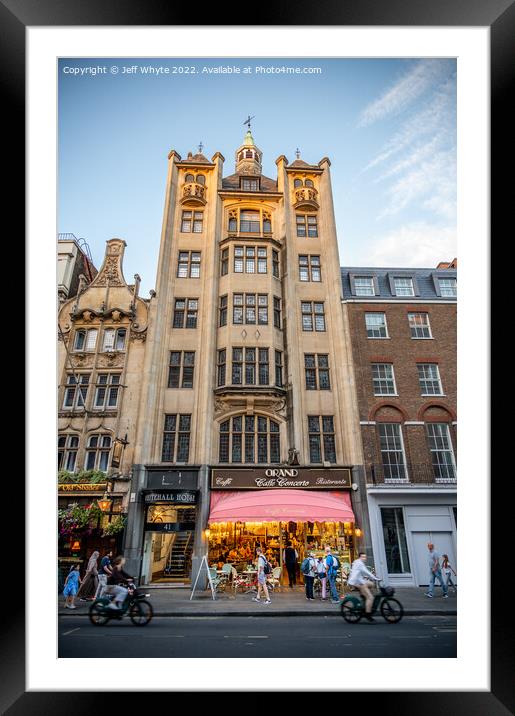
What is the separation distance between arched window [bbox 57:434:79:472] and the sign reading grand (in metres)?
4.70

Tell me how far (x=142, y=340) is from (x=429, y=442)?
1063 cm

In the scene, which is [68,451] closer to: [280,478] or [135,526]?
[135,526]

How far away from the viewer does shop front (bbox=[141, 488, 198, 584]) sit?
1216cm

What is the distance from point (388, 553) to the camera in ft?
40.2

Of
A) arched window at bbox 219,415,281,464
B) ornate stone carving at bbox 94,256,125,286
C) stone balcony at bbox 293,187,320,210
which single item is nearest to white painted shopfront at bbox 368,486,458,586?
arched window at bbox 219,415,281,464

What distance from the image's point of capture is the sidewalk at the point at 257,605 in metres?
9.05

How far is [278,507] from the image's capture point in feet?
38.1

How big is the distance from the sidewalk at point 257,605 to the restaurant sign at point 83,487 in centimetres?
299

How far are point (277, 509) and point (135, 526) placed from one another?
4.45m

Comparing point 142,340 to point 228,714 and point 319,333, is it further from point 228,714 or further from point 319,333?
point 228,714

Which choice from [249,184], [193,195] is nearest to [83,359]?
[193,195]
